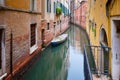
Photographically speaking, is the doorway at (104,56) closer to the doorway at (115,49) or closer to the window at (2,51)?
the doorway at (115,49)

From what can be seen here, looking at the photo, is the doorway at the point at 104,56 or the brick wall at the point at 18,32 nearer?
the doorway at the point at 104,56

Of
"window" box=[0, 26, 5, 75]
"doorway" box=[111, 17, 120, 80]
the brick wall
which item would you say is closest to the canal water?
the brick wall

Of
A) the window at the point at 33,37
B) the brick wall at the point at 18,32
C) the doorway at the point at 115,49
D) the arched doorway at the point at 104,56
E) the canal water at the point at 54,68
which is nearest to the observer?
the doorway at the point at 115,49

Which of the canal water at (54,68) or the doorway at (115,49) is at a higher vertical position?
the doorway at (115,49)

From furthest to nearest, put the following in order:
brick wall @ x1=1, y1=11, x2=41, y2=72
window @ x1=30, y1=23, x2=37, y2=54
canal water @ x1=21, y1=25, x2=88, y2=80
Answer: window @ x1=30, y1=23, x2=37, y2=54 < canal water @ x1=21, y1=25, x2=88, y2=80 < brick wall @ x1=1, y1=11, x2=41, y2=72

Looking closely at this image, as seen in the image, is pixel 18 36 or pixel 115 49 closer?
pixel 115 49

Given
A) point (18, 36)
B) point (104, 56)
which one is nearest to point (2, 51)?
point (18, 36)

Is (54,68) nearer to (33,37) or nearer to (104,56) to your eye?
(33,37)

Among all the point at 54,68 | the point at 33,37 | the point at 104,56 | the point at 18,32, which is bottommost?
the point at 54,68

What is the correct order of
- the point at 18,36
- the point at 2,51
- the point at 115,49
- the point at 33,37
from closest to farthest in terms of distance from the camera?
the point at 115,49
the point at 2,51
the point at 18,36
the point at 33,37

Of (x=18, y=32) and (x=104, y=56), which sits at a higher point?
(x=18, y=32)

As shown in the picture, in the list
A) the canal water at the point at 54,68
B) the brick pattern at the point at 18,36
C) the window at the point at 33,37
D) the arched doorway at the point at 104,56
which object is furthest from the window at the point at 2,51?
the window at the point at 33,37

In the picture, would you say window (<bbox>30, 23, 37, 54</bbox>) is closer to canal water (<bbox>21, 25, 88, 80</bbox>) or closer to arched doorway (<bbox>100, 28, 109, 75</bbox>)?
canal water (<bbox>21, 25, 88, 80</bbox>)

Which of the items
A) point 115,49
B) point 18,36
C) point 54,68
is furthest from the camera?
point 54,68
